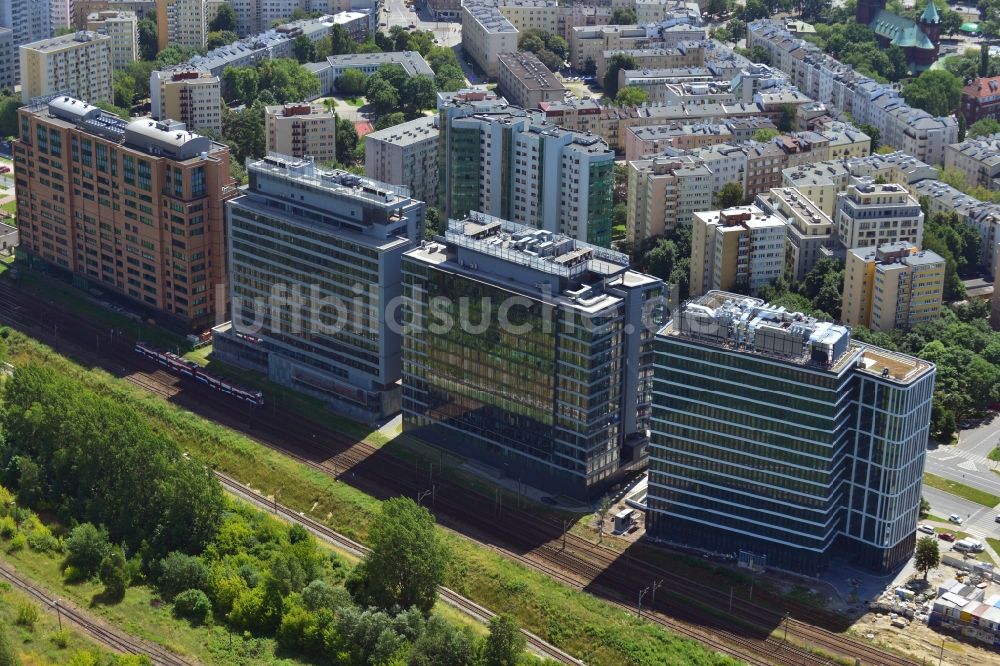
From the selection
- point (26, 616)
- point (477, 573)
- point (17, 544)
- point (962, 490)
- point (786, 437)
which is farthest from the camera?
point (962, 490)

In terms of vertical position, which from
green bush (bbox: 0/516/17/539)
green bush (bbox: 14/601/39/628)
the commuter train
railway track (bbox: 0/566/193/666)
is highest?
the commuter train

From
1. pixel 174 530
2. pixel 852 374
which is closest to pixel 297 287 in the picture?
pixel 174 530

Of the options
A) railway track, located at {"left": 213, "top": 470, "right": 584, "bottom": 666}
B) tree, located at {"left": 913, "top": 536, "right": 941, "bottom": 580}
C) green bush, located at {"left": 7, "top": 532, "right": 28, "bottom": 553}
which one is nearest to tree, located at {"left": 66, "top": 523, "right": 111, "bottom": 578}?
green bush, located at {"left": 7, "top": 532, "right": 28, "bottom": 553}

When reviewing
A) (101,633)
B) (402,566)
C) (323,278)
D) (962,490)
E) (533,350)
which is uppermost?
(323,278)

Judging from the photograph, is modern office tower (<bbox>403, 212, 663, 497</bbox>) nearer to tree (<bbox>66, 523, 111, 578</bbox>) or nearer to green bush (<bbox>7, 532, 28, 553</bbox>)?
tree (<bbox>66, 523, 111, 578</bbox>)

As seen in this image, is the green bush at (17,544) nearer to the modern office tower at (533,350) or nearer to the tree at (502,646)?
the modern office tower at (533,350)

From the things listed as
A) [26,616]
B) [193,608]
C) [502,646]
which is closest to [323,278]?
[193,608]

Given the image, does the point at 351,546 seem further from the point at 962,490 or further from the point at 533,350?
the point at 962,490

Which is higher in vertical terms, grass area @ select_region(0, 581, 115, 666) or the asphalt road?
the asphalt road
